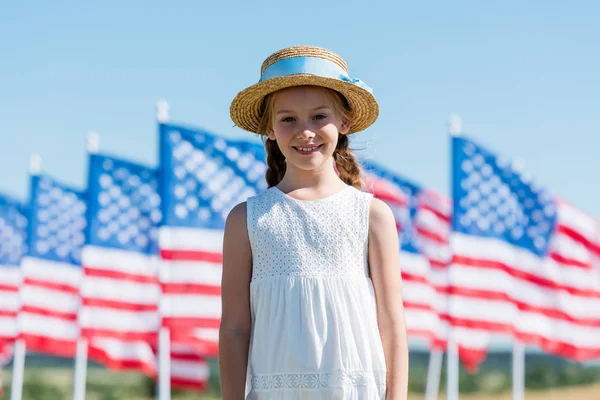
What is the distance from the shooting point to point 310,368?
2.75 m

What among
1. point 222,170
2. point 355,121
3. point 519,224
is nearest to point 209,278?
point 222,170

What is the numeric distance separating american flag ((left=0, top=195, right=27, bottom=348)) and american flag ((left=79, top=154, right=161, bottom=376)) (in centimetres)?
665

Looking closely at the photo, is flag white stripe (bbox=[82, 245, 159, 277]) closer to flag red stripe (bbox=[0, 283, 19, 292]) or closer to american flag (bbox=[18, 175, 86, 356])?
american flag (bbox=[18, 175, 86, 356])

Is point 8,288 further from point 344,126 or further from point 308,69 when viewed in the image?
point 308,69

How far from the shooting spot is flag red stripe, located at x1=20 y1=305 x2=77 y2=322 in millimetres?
12961

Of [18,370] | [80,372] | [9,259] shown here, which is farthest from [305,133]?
[9,259]

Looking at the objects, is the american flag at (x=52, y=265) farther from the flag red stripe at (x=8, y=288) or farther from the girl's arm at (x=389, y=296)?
the girl's arm at (x=389, y=296)

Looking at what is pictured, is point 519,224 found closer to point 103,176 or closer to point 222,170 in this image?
point 222,170

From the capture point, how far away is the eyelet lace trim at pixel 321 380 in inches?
108

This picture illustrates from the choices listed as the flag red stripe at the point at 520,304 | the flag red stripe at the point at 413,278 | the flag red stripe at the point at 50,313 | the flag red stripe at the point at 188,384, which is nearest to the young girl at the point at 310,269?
the flag red stripe at the point at 188,384

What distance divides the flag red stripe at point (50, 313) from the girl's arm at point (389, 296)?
10777 millimetres

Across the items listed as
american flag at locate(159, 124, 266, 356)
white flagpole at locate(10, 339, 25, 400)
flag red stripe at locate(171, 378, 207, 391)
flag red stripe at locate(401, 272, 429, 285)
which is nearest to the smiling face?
american flag at locate(159, 124, 266, 356)

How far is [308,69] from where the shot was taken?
9.52ft

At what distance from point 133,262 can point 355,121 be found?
7991mm
